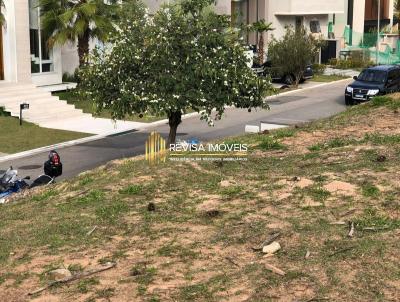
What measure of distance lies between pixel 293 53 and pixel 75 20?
13.2 m

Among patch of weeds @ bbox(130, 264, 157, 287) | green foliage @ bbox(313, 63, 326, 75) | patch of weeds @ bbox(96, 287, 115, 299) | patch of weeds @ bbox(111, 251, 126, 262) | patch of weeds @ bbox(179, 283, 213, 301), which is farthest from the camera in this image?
green foliage @ bbox(313, 63, 326, 75)

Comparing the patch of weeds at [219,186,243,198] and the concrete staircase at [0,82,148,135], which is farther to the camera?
the concrete staircase at [0,82,148,135]

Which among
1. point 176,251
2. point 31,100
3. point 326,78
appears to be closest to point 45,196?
point 176,251

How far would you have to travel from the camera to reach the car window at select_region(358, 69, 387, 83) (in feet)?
102

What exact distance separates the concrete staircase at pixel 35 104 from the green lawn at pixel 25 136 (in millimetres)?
810

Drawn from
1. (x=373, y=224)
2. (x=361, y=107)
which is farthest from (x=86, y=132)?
(x=373, y=224)

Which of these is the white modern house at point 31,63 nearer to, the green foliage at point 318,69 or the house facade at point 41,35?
the house facade at point 41,35

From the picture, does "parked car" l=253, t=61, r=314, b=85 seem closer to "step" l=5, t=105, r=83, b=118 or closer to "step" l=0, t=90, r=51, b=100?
"step" l=5, t=105, r=83, b=118

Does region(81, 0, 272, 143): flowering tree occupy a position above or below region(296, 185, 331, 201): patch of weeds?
above

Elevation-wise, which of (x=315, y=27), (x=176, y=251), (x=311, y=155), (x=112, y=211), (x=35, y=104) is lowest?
(x=176, y=251)

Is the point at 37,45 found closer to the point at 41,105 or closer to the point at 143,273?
the point at 41,105

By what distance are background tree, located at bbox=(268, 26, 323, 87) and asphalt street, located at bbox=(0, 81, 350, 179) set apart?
4.78 ft

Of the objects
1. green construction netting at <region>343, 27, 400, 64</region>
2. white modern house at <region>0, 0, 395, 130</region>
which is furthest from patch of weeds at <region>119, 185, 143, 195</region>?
green construction netting at <region>343, 27, 400, 64</region>

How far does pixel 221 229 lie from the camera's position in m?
9.43
